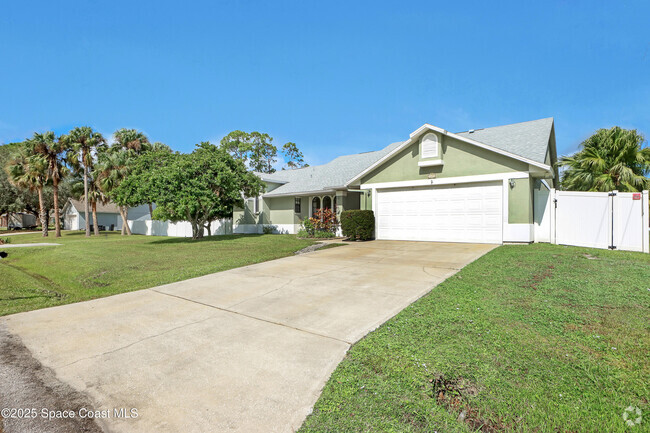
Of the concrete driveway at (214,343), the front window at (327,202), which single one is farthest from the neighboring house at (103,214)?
the concrete driveway at (214,343)

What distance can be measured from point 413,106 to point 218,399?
21.6 meters

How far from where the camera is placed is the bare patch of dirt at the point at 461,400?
221 centimetres

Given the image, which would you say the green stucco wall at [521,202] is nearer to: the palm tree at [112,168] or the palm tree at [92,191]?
the palm tree at [112,168]

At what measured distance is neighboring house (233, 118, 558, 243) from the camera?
1184cm

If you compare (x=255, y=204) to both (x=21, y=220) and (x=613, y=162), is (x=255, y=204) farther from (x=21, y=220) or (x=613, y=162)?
(x=21, y=220)

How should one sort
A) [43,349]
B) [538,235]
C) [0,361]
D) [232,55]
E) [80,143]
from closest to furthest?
1. [0,361]
2. [43,349]
3. [538,235]
4. [232,55]
5. [80,143]

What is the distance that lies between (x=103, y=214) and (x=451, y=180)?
159 feet

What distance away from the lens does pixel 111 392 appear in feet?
8.71

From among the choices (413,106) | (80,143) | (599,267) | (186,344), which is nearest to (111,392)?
(186,344)

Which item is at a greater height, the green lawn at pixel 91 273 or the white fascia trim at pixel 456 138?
the white fascia trim at pixel 456 138

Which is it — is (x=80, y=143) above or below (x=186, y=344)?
above

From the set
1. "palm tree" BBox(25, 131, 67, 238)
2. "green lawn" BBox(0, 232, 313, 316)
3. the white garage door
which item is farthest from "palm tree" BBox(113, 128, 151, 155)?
the white garage door

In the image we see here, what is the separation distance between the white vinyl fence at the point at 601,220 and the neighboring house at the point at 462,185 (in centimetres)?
67

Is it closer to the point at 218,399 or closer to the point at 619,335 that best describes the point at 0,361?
the point at 218,399
